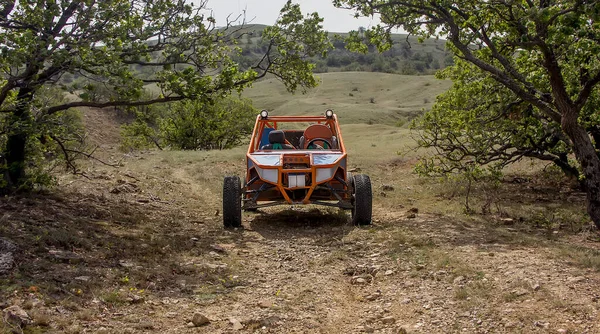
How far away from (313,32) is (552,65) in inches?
157

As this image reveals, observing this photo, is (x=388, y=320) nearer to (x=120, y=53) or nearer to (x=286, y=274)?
(x=286, y=274)

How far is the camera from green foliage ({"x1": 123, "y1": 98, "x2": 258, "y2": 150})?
86.8 ft

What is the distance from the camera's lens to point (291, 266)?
21.7 ft

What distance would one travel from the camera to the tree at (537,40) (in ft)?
19.9

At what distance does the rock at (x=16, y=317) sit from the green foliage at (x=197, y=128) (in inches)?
858

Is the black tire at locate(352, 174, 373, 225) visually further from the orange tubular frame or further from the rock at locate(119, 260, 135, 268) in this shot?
the rock at locate(119, 260, 135, 268)

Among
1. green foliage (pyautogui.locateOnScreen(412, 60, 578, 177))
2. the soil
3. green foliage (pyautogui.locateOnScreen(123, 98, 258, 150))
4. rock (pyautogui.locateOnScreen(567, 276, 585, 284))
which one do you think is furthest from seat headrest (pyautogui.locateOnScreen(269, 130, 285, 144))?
green foliage (pyautogui.locateOnScreen(123, 98, 258, 150))

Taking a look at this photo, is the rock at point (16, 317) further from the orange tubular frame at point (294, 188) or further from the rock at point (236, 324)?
the orange tubular frame at point (294, 188)

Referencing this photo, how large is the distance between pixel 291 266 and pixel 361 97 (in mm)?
55874

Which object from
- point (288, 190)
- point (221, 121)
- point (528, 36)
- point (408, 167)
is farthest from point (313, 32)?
point (221, 121)

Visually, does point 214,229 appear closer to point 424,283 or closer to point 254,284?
point 254,284

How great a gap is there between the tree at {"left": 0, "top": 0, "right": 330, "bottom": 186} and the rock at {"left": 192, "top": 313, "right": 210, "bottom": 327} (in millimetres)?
3471

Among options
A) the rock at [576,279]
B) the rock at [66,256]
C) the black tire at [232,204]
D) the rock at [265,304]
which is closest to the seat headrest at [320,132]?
the black tire at [232,204]

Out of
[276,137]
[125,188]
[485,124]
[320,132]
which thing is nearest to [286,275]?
[276,137]
